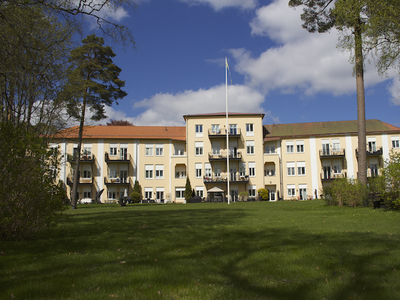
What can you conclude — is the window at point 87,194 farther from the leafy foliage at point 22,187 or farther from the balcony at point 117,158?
the leafy foliage at point 22,187

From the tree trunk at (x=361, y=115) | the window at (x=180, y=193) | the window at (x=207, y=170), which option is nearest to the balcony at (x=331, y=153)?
the window at (x=207, y=170)

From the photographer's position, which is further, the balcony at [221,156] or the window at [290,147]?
the window at [290,147]

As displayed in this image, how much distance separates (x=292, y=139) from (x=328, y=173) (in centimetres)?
759

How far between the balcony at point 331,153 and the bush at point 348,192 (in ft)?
100

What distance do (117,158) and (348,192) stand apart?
3671 centimetres

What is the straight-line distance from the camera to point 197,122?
48.9 m

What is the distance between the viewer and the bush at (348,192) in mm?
16906

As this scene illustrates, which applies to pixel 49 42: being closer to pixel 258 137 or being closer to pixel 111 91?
pixel 111 91

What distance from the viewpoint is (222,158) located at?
46.8 m

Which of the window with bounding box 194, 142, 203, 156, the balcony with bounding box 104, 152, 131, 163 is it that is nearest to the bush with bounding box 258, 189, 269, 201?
the window with bounding box 194, 142, 203, 156

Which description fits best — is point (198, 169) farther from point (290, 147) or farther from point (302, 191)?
point (302, 191)

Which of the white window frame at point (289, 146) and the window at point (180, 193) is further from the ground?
the white window frame at point (289, 146)

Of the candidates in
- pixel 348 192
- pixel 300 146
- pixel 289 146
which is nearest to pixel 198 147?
pixel 289 146

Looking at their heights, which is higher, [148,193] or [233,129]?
[233,129]
